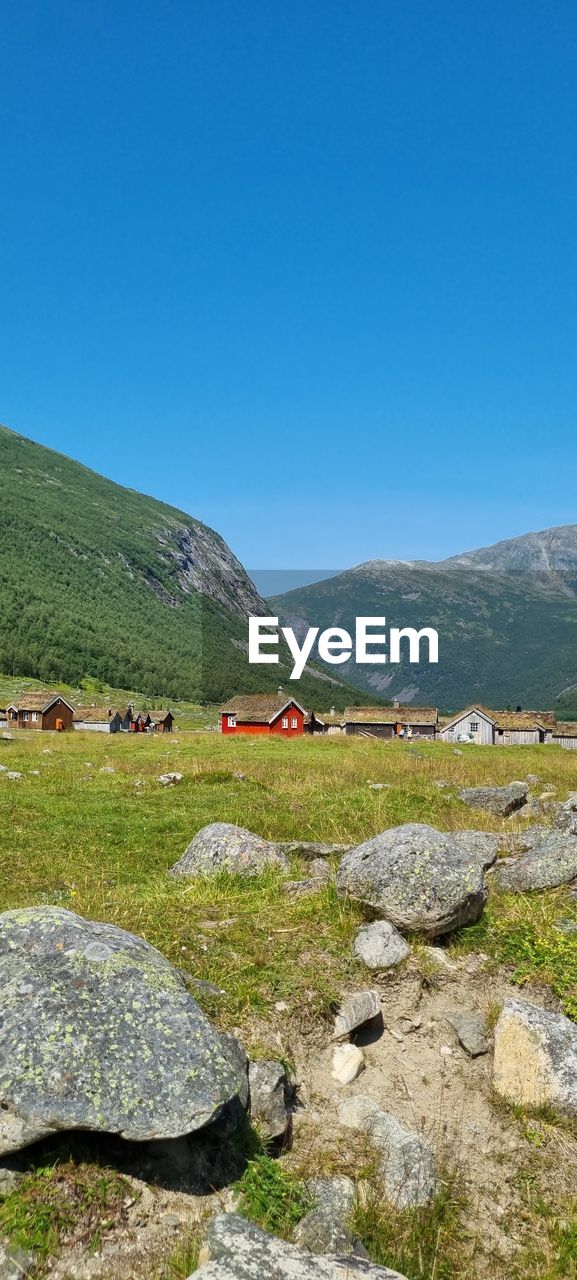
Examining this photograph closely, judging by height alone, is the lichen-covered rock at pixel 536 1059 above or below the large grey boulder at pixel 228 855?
below

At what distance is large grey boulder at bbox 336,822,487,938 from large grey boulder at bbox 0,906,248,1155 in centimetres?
360

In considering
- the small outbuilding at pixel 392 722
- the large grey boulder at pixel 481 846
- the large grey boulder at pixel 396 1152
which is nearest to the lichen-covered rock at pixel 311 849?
the large grey boulder at pixel 481 846

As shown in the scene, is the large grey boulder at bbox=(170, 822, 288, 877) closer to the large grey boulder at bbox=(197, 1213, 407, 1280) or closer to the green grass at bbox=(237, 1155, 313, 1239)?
the green grass at bbox=(237, 1155, 313, 1239)

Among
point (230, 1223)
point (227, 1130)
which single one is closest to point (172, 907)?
point (227, 1130)

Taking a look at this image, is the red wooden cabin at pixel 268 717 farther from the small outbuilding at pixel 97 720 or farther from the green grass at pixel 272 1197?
the green grass at pixel 272 1197

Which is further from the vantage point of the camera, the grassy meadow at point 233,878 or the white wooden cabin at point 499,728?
the white wooden cabin at point 499,728

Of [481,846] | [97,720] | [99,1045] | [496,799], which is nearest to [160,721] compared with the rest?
[97,720]

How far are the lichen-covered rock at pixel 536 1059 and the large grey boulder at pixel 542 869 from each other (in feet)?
12.7

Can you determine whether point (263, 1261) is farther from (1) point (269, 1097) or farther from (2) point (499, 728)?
(2) point (499, 728)

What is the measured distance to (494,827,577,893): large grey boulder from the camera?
492 inches

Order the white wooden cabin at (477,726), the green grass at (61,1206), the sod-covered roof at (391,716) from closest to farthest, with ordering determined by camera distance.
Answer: the green grass at (61,1206) → the white wooden cabin at (477,726) → the sod-covered roof at (391,716)

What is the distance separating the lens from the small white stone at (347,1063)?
8508 mm

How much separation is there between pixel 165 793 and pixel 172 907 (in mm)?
13653

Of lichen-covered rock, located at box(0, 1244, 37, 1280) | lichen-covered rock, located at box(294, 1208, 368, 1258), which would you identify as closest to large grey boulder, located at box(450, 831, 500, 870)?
lichen-covered rock, located at box(294, 1208, 368, 1258)
